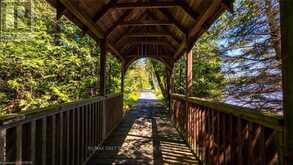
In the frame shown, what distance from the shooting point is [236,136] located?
8.76ft

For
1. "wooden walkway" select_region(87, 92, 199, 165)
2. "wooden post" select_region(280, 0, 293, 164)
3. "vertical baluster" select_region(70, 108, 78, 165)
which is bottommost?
"wooden walkway" select_region(87, 92, 199, 165)

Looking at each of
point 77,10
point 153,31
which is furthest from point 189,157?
point 153,31

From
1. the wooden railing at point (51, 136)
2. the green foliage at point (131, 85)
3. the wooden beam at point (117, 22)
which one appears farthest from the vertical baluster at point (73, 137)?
the green foliage at point (131, 85)

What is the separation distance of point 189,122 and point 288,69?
164 inches

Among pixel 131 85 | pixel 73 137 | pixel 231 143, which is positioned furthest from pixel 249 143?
pixel 131 85

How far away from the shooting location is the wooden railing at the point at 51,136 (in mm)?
2021

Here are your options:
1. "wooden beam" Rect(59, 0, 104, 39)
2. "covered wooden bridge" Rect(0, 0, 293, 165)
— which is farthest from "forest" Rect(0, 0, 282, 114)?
"covered wooden bridge" Rect(0, 0, 293, 165)

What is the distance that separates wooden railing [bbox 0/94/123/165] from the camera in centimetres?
202

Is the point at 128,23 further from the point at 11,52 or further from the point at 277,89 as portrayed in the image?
the point at 11,52

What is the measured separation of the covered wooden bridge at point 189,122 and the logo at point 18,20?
16.7ft

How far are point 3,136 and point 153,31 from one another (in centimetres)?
666

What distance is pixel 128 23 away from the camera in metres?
6.38

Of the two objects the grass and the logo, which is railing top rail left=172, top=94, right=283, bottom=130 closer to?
the logo

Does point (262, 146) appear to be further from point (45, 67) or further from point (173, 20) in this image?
point (45, 67)
